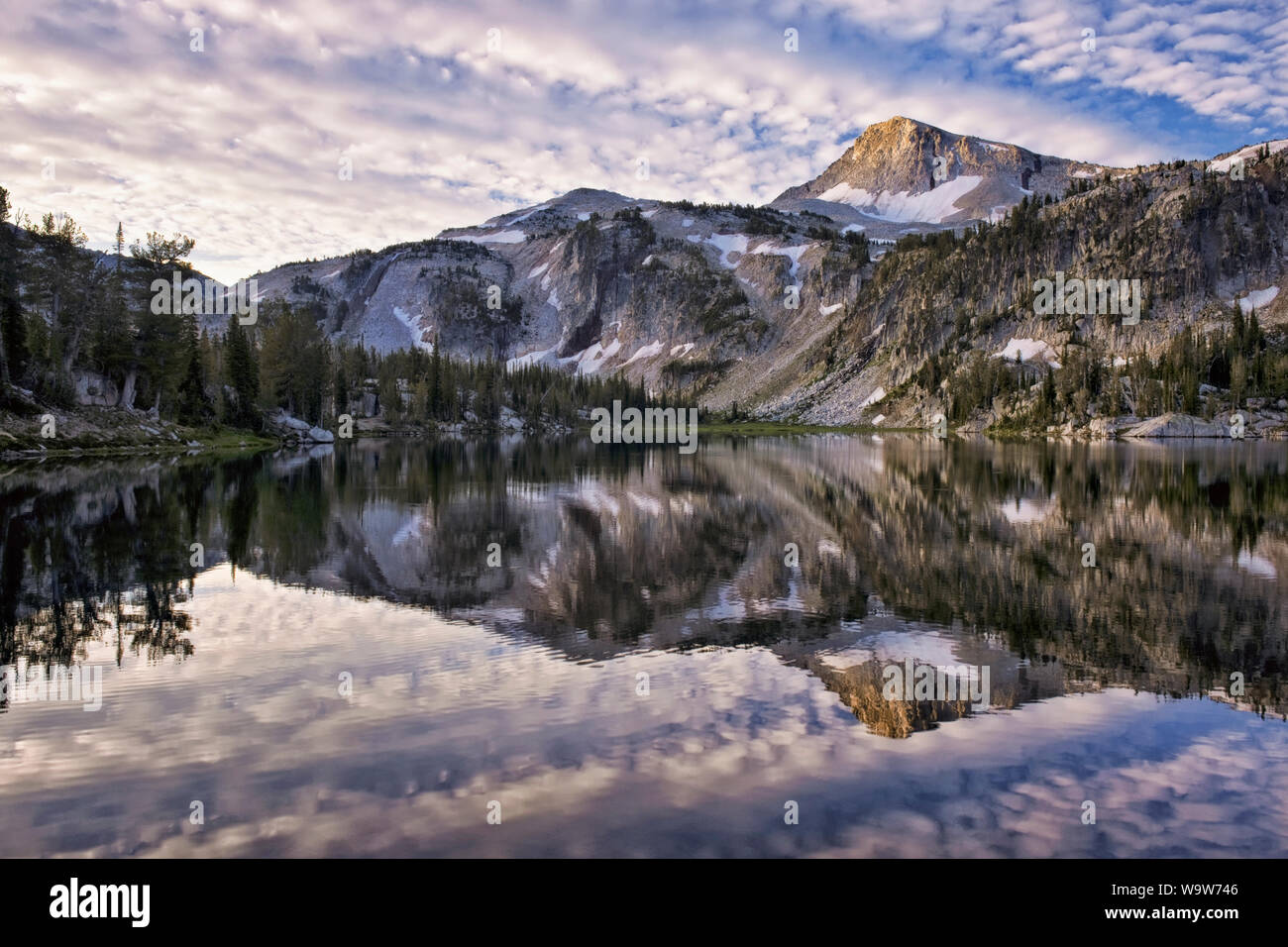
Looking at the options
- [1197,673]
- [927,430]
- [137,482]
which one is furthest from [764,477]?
[927,430]

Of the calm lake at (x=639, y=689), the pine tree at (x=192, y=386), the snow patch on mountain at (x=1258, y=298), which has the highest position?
the snow patch on mountain at (x=1258, y=298)

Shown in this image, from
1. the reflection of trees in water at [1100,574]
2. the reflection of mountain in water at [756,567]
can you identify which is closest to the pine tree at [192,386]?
the reflection of mountain in water at [756,567]

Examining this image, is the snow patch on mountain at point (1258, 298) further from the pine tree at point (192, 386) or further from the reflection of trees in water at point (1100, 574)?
the pine tree at point (192, 386)

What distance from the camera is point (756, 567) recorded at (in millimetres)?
24062

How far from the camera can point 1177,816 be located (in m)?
8.77

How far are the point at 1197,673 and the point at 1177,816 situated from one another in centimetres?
626

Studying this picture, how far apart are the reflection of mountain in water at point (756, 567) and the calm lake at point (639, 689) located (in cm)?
15

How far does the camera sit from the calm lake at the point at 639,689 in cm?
848

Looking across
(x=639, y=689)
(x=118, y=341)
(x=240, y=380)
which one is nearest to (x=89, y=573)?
(x=639, y=689)

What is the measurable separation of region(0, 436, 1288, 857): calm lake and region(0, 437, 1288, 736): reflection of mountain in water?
153 millimetres

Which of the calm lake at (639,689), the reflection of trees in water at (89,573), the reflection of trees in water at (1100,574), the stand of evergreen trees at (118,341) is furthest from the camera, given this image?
the stand of evergreen trees at (118,341)

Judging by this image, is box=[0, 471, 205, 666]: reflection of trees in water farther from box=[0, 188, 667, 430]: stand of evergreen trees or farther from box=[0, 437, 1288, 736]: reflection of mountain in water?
box=[0, 188, 667, 430]: stand of evergreen trees

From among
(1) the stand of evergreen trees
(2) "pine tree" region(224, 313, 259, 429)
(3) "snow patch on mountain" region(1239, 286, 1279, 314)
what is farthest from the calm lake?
(3) "snow patch on mountain" region(1239, 286, 1279, 314)
